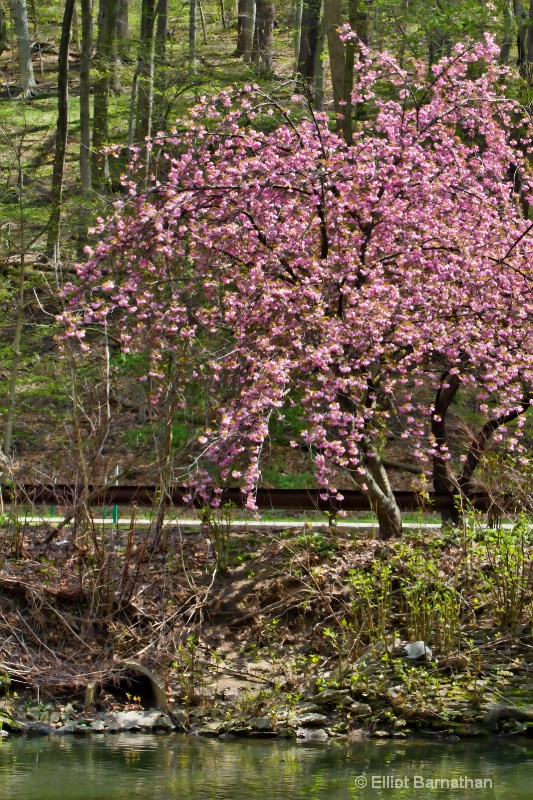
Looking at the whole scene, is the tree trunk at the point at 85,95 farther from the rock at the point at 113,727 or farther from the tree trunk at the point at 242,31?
the rock at the point at 113,727

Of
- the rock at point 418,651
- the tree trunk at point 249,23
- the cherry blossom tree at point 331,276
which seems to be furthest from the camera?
the tree trunk at point 249,23

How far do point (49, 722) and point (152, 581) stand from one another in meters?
1.84

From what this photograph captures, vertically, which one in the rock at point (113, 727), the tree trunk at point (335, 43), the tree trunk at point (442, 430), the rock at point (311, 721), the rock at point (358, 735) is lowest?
the rock at point (113, 727)

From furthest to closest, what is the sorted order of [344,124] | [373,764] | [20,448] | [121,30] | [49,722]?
[121,30] < [20,448] < [344,124] < [49,722] < [373,764]

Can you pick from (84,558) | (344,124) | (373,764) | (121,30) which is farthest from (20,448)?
(121,30)

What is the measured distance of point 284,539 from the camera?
466 inches

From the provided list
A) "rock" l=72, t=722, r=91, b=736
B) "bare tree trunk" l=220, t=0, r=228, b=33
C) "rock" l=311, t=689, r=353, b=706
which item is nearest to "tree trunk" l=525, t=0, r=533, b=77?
"rock" l=311, t=689, r=353, b=706

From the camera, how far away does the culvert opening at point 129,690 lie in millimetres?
9938

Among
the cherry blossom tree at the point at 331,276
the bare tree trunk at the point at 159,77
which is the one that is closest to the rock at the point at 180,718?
the cherry blossom tree at the point at 331,276

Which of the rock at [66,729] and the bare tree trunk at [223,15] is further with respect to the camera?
the bare tree trunk at [223,15]

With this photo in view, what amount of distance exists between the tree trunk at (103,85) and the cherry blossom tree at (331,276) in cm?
1199

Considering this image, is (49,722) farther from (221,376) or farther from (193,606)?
(221,376)

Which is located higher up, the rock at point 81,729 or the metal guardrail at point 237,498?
the metal guardrail at point 237,498

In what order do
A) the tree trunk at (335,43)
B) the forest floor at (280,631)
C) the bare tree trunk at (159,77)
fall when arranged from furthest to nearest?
1. the bare tree trunk at (159,77)
2. the tree trunk at (335,43)
3. the forest floor at (280,631)
